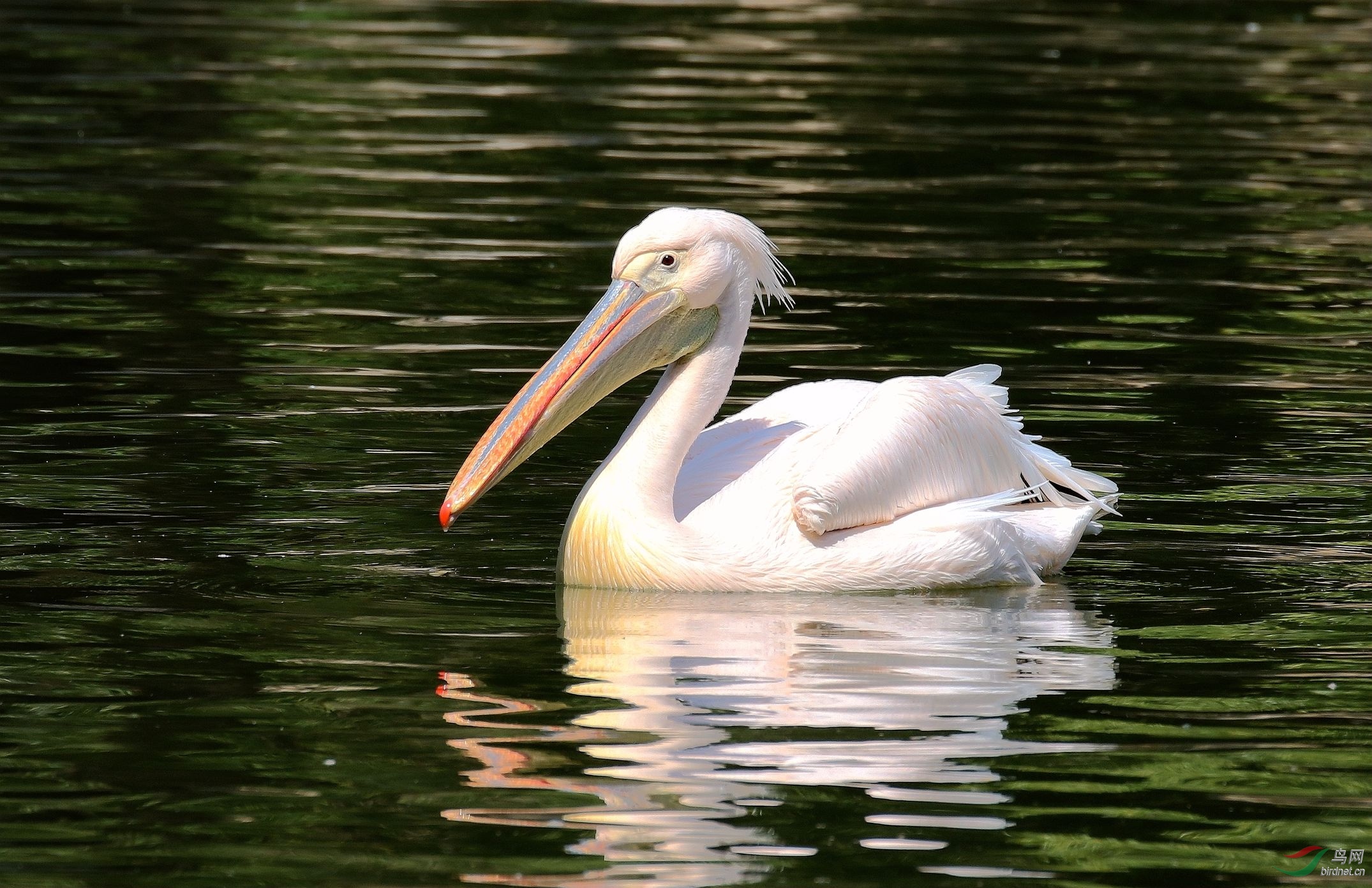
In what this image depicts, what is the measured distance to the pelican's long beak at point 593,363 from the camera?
603cm

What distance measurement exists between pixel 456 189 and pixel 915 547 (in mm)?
7095

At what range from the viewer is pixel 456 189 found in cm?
1277

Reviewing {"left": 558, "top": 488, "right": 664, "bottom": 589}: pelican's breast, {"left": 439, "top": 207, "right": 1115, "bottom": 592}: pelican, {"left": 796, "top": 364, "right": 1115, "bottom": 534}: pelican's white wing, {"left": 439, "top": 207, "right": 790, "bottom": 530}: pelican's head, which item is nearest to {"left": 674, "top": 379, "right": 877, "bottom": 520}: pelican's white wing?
{"left": 439, "top": 207, "right": 1115, "bottom": 592}: pelican

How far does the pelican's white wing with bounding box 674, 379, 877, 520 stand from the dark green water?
462 millimetres

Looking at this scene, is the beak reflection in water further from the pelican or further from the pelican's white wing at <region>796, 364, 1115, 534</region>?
the pelican's white wing at <region>796, 364, 1115, 534</region>

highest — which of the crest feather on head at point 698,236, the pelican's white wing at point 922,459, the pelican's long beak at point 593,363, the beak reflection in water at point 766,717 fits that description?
the crest feather on head at point 698,236

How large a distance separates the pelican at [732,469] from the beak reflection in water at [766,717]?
0.32ft

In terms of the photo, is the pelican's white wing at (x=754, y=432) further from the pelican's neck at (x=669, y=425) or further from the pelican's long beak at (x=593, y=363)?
the pelican's long beak at (x=593, y=363)

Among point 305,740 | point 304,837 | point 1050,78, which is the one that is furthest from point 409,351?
point 1050,78

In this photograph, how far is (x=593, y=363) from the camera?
20.2 feet

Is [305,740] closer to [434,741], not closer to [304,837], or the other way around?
[434,741]

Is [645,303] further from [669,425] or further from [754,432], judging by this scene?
[754,432]

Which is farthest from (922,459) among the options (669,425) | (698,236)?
(698,236)

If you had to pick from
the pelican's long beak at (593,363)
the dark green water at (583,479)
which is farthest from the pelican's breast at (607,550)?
the pelican's long beak at (593,363)
